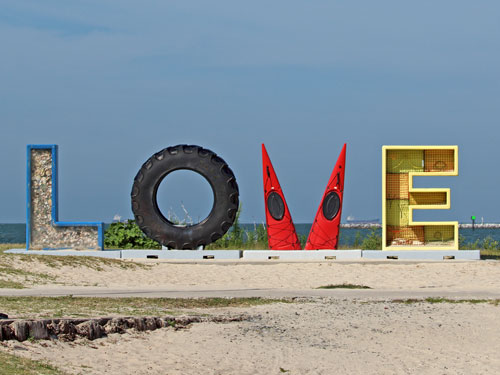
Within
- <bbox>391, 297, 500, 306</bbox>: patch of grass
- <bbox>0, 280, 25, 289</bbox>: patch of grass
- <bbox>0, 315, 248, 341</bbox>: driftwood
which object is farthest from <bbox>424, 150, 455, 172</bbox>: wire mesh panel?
<bbox>0, 315, 248, 341</bbox>: driftwood

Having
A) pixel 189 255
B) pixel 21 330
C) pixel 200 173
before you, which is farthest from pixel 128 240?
pixel 21 330

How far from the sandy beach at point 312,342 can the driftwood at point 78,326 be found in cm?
13

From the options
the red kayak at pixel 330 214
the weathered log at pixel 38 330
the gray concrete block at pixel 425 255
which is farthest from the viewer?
the red kayak at pixel 330 214

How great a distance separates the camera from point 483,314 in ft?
43.4

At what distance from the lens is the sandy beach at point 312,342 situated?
9.48m

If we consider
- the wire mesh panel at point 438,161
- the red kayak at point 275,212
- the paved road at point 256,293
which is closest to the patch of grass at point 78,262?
the paved road at point 256,293

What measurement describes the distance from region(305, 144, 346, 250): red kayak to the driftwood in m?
11.0

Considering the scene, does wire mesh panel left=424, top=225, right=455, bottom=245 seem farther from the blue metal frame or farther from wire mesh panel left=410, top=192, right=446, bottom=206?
the blue metal frame

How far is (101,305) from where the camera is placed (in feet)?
42.2

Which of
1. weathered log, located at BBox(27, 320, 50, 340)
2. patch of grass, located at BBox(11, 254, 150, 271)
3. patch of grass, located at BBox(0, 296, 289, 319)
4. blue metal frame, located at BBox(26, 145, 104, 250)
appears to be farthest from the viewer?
blue metal frame, located at BBox(26, 145, 104, 250)

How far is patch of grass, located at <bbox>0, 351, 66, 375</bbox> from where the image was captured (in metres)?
8.29

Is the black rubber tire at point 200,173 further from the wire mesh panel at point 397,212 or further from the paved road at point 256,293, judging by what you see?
the paved road at point 256,293

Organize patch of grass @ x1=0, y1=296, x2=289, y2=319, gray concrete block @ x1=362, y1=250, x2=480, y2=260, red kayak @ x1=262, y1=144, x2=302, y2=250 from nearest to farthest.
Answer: patch of grass @ x1=0, y1=296, x2=289, y2=319 < gray concrete block @ x1=362, y1=250, x2=480, y2=260 < red kayak @ x1=262, y1=144, x2=302, y2=250

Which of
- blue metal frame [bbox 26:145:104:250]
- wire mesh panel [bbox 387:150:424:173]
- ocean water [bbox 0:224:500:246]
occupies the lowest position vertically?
ocean water [bbox 0:224:500:246]
